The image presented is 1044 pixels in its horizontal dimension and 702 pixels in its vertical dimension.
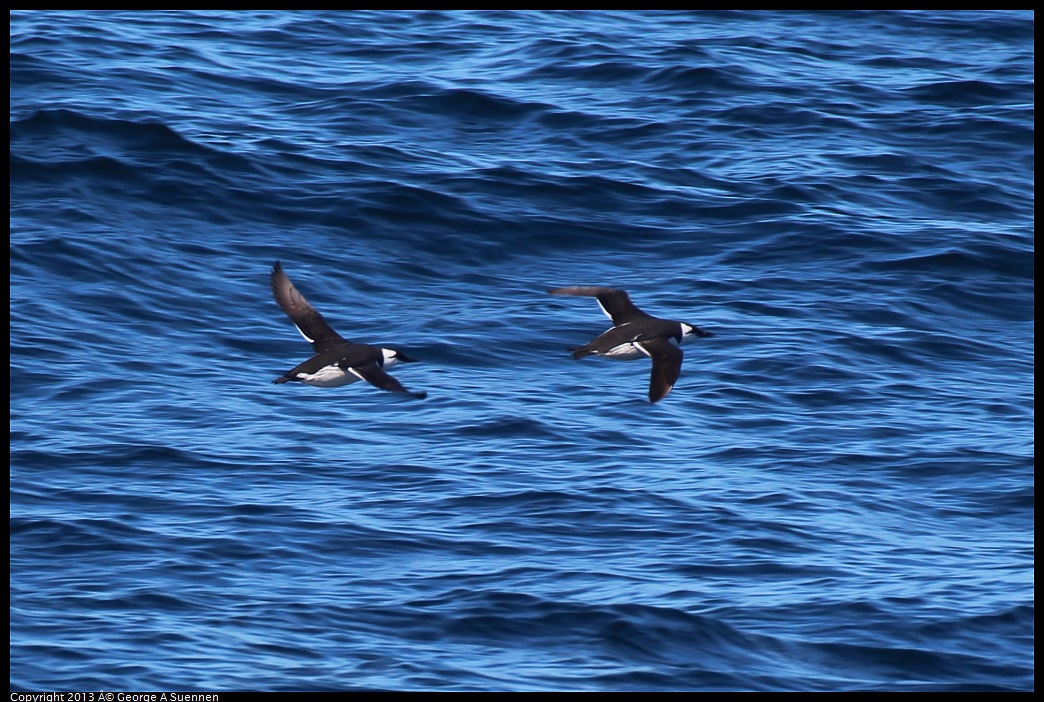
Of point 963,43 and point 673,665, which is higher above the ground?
point 963,43

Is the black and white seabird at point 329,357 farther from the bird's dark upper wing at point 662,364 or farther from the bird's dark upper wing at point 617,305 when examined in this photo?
the bird's dark upper wing at point 662,364

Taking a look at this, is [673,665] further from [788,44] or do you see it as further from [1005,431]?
[788,44]

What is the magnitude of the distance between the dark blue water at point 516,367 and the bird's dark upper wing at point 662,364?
1109 millimetres

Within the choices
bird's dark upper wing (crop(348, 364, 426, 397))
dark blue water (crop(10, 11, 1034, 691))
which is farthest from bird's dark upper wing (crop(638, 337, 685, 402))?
bird's dark upper wing (crop(348, 364, 426, 397))

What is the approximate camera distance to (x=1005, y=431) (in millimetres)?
13375

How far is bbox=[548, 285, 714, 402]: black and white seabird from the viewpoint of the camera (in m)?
11.3

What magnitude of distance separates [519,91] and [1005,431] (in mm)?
8747

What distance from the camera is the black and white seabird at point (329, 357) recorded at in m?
10.9

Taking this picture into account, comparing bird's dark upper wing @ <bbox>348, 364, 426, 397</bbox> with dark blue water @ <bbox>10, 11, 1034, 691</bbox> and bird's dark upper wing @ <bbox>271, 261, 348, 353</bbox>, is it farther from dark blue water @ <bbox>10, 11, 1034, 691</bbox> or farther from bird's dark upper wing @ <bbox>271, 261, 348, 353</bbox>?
dark blue water @ <bbox>10, 11, 1034, 691</bbox>

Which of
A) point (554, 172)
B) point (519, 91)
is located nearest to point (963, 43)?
point (519, 91)

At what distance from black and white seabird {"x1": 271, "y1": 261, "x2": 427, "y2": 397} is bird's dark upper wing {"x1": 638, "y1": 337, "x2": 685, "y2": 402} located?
5.85 ft

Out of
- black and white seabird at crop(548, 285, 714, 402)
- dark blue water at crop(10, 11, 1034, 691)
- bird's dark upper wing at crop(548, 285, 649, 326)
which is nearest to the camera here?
dark blue water at crop(10, 11, 1034, 691)

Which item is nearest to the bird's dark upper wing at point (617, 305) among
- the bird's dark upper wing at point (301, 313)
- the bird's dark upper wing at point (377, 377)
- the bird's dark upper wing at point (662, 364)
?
the bird's dark upper wing at point (662, 364)

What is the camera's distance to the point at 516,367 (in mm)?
14008
